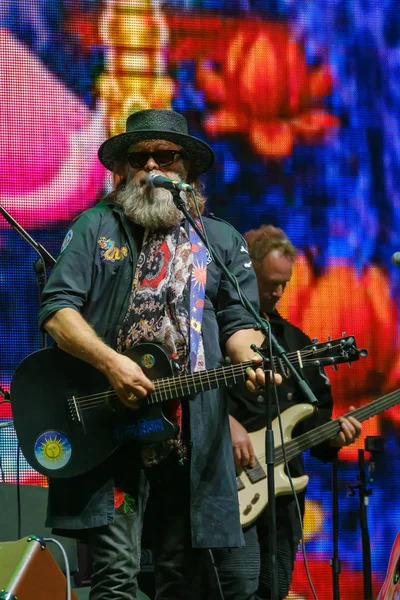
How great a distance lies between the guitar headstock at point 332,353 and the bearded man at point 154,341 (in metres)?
0.19

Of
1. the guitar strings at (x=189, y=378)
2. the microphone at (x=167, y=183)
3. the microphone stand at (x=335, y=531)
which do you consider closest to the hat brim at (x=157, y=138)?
the microphone at (x=167, y=183)

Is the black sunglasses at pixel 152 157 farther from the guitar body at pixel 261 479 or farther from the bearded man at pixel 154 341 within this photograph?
the guitar body at pixel 261 479

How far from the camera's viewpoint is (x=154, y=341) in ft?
10.2

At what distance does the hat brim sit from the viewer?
11.4ft

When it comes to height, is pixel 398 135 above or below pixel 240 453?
above

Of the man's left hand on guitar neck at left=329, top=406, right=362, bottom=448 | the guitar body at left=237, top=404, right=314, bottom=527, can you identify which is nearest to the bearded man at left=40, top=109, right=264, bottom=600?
the guitar body at left=237, top=404, right=314, bottom=527

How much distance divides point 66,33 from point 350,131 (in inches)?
64.0

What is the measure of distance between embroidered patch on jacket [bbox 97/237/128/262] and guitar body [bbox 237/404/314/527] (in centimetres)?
140

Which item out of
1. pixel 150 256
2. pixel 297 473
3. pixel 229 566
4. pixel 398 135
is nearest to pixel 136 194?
pixel 150 256

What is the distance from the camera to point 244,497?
13.9ft

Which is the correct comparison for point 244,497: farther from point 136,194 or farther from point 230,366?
point 136,194

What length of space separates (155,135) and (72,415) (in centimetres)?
107

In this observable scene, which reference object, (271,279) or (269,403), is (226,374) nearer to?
(269,403)

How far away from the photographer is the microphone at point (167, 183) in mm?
3051
